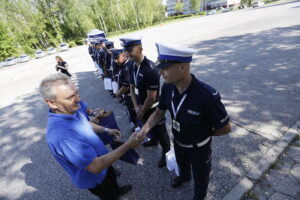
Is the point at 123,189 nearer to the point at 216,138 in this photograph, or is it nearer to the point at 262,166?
the point at 216,138

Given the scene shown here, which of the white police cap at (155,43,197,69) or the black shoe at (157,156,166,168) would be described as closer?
the white police cap at (155,43,197,69)

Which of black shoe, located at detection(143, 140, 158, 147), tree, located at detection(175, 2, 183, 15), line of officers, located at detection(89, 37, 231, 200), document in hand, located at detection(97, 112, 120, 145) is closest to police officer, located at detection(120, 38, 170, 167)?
line of officers, located at detection(89, 37, 231, 200)

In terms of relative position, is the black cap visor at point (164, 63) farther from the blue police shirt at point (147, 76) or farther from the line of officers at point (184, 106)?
the blue police shirt at point (147, 76)

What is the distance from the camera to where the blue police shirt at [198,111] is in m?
1.67

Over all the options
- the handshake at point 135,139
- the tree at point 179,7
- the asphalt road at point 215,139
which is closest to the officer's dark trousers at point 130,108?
the asphalt road at point 215,139

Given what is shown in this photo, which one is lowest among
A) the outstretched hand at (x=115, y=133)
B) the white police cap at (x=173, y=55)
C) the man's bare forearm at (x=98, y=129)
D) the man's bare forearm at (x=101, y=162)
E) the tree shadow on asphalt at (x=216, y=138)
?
the tree shadow on asphalt at (x=216, y=138)

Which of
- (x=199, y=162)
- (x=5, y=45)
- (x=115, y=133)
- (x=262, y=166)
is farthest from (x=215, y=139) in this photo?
(x=5, y=45)

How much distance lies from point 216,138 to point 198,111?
87.7 inches

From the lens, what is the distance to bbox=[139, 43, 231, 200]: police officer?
5.45 ft

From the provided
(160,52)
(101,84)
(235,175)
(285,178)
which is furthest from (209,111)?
(101,84)

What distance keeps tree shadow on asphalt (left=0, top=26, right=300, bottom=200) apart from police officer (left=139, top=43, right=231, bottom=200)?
100 cm

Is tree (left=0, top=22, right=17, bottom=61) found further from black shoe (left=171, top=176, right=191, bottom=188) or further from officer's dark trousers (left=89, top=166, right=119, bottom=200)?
black shoe (left=171, top=176, right=191, bottom=188)

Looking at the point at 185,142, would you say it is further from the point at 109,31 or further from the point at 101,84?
the point at 109,31

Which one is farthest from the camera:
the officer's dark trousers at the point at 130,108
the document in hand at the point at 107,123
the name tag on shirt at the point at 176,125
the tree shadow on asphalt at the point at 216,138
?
the officer's dark trousers at the point at 130,108
